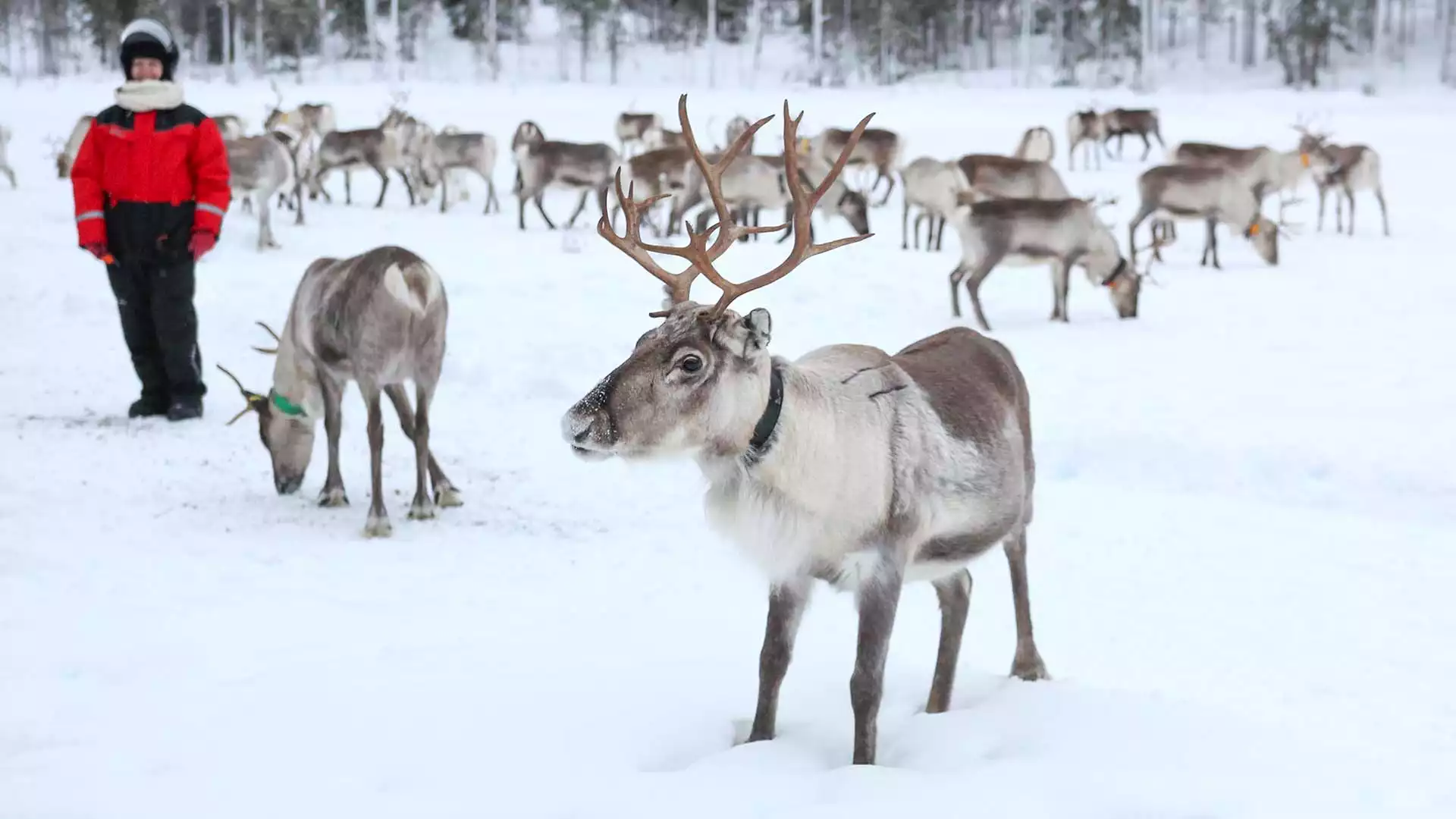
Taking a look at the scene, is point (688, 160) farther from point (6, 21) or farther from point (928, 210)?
point (6, 21)

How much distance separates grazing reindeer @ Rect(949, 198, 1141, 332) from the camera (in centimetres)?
1121

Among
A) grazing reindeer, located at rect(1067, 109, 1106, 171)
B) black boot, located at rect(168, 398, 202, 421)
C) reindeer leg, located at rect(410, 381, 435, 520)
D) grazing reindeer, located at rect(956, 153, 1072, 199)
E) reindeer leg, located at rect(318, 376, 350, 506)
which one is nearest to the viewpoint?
reindeer leg, located at rect(410, 381, 435, 520)

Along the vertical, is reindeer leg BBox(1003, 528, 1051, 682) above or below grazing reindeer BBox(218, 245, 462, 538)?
below

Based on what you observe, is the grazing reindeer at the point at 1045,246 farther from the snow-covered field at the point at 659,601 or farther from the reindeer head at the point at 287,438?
the reindeer head at the point at 287,438

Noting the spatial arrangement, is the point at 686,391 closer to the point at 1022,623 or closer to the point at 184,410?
the point at 1022,623

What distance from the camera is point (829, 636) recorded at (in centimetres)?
439

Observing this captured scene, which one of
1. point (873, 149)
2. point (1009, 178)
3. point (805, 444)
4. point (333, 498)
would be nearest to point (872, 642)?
point (805, 444)

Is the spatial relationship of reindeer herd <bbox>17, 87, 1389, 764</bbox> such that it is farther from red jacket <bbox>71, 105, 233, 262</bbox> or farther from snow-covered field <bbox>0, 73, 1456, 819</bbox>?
red jacket <bbox>71, 105, 233, 262</bbox>

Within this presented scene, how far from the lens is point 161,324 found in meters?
6.98

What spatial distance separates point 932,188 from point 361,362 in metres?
10.7

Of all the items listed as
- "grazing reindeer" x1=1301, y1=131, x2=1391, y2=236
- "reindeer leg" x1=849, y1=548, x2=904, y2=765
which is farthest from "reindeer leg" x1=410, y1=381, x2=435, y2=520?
"grazing reindeer" x1=1301, y1=131, x2=1391, y2=236

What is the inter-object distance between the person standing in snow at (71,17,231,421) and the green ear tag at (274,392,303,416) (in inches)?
44.2

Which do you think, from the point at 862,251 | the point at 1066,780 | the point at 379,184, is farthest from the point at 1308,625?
the point at 379,184

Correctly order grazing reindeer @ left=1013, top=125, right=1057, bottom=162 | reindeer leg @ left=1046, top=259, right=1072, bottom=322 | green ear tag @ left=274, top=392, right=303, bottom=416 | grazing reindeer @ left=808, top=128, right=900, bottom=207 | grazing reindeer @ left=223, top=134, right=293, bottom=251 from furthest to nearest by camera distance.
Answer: grazing reindeer @ left=1013, top=125, right=1057, bottom=162, grazing reindeer @ left=808, top=128, right=900, bottom=207, grazing reindeer @ left=223, top=134, right=293, bottom=251, reindeer leg @ left=1046, top=259, right=1072, bottom=322, green ear tag @ left=274, top=392, right=303, bottom=416
